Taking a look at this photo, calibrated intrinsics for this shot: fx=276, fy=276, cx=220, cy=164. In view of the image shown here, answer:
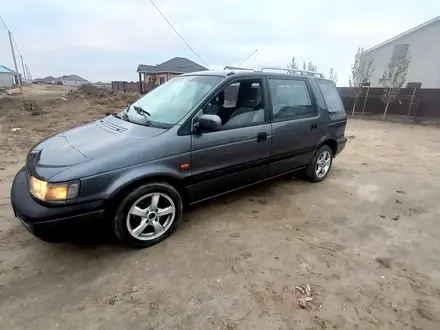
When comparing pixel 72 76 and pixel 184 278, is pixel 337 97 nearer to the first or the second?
pixel 184 278

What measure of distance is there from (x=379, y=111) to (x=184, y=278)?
15501 mm

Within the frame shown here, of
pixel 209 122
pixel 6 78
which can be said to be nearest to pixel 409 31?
pixel 209 122

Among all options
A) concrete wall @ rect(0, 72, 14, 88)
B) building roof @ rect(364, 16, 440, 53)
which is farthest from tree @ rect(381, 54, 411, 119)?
concrete wall @ rect(0, 72, 14, 88)

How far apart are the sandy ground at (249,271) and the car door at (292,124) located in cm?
57

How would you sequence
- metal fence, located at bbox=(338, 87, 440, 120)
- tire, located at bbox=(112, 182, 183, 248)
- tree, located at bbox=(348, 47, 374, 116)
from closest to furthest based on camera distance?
tire, located at bbox=(112, 182, 183, 248) < metal fence, located at bbox=(338, 87, 440, 120) < tree, located at bbox=(348, 47, 374, 116)

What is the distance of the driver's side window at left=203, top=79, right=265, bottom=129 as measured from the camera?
127 inches

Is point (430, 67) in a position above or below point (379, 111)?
above

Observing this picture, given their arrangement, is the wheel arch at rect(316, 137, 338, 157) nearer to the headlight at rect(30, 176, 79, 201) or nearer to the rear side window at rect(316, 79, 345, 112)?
the rear side window at rect(316, 79, 345, 112)

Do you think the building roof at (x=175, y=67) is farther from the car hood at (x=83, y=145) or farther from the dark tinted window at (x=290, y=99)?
the car hood at (x=83, y=145)

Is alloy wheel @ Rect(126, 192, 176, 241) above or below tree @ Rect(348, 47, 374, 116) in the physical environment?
below

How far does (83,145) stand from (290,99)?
2622mm

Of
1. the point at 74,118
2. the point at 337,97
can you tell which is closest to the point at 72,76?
the point at 74,118

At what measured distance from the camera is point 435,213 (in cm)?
364

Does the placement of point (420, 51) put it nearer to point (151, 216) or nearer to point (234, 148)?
point (234, 148)
